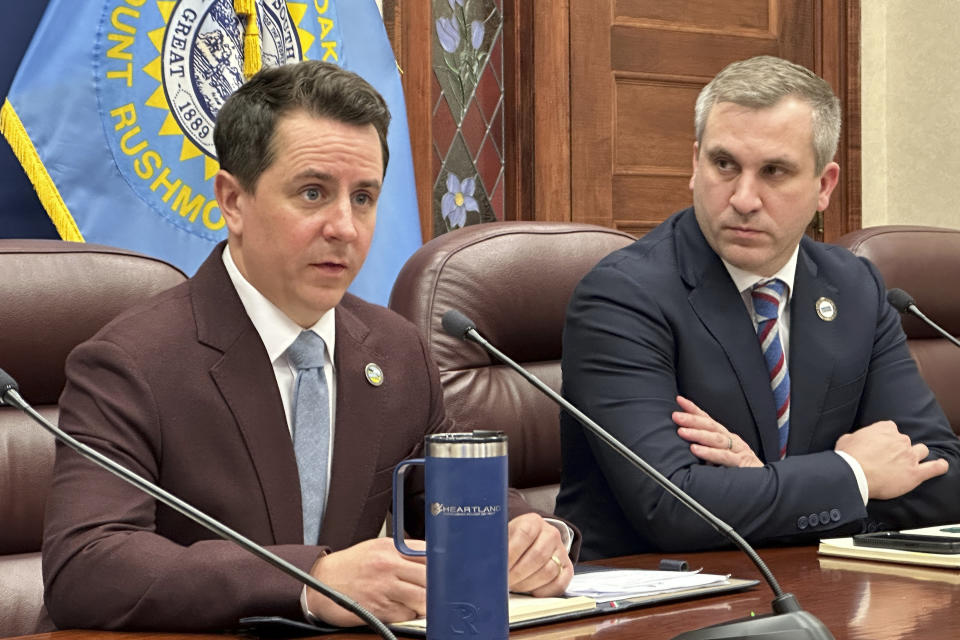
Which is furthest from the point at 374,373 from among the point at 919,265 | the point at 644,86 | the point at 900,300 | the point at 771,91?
the point at 644,86

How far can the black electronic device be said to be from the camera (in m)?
1.70

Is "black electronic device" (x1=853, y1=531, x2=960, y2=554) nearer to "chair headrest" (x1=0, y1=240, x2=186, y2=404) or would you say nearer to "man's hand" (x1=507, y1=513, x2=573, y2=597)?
"man's hand" (x1=507, y1=513, x2=573, y2=597)

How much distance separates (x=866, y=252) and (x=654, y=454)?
1395 mm

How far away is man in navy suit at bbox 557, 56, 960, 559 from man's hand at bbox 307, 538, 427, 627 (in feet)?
2.40

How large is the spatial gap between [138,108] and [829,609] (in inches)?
84.5

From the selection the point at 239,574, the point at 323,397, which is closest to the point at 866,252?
the point at 323,397

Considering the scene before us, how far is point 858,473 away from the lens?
2.03 m

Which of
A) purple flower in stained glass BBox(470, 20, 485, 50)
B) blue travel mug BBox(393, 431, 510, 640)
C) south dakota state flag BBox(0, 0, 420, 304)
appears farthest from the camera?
purple flower in stained glass BBox(470, 20, 485, 50)

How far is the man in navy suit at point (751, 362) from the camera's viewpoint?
2012 millimetres

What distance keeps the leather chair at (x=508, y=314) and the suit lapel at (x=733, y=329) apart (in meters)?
0.28

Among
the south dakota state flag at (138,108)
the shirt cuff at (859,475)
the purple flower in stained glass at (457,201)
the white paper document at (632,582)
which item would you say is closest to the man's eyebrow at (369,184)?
the white paper document at (632,582)

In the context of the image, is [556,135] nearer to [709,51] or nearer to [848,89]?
[709,51]

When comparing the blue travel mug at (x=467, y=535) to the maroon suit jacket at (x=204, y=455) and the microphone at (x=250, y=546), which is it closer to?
A: the microphone at (x=250, y=546)

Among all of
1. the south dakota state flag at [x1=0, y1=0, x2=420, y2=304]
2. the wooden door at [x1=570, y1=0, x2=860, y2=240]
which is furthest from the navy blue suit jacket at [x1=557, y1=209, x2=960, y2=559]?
the wooden door at [x1=570, y1=0, x2=860, y2=240]
